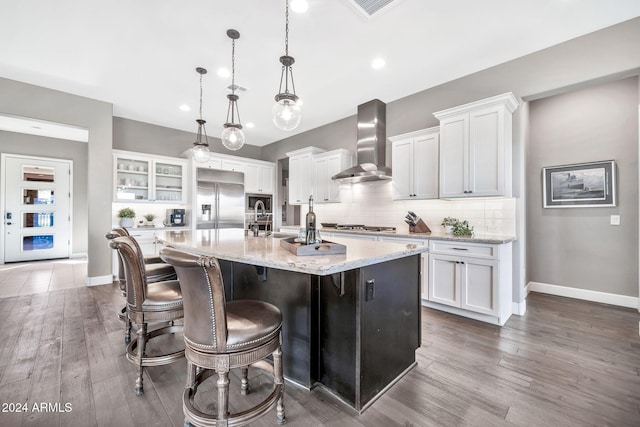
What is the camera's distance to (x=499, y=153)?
9.86 feet

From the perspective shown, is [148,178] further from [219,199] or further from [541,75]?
[541,75]

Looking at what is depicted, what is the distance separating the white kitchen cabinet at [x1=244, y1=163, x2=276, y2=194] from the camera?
628 centimetres

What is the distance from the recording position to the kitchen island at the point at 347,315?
1.56 meters

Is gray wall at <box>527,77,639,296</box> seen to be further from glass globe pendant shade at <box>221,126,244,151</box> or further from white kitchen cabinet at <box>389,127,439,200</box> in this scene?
glass globe pendant shade at <box>221,126,244,151</box>

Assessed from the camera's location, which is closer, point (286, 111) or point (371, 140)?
point (286, 111)

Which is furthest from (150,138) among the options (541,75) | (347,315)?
(541,75)

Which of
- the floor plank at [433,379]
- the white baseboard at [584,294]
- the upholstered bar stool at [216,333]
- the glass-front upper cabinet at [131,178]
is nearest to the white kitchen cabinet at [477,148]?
the floor plank at [433,379]

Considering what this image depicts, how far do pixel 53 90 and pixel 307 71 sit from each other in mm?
3869

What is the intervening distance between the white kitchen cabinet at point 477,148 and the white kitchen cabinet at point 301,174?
257 cm

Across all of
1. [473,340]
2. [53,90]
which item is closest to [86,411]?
[473,340]

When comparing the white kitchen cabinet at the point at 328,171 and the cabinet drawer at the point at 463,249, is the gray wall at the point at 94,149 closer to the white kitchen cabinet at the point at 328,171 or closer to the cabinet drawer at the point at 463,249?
the white kitchen cabinet at the point at 328,171

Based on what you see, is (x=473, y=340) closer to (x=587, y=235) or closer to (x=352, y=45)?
(x=587, y=235)

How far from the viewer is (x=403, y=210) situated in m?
4.28

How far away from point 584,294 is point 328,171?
4.13 meters
